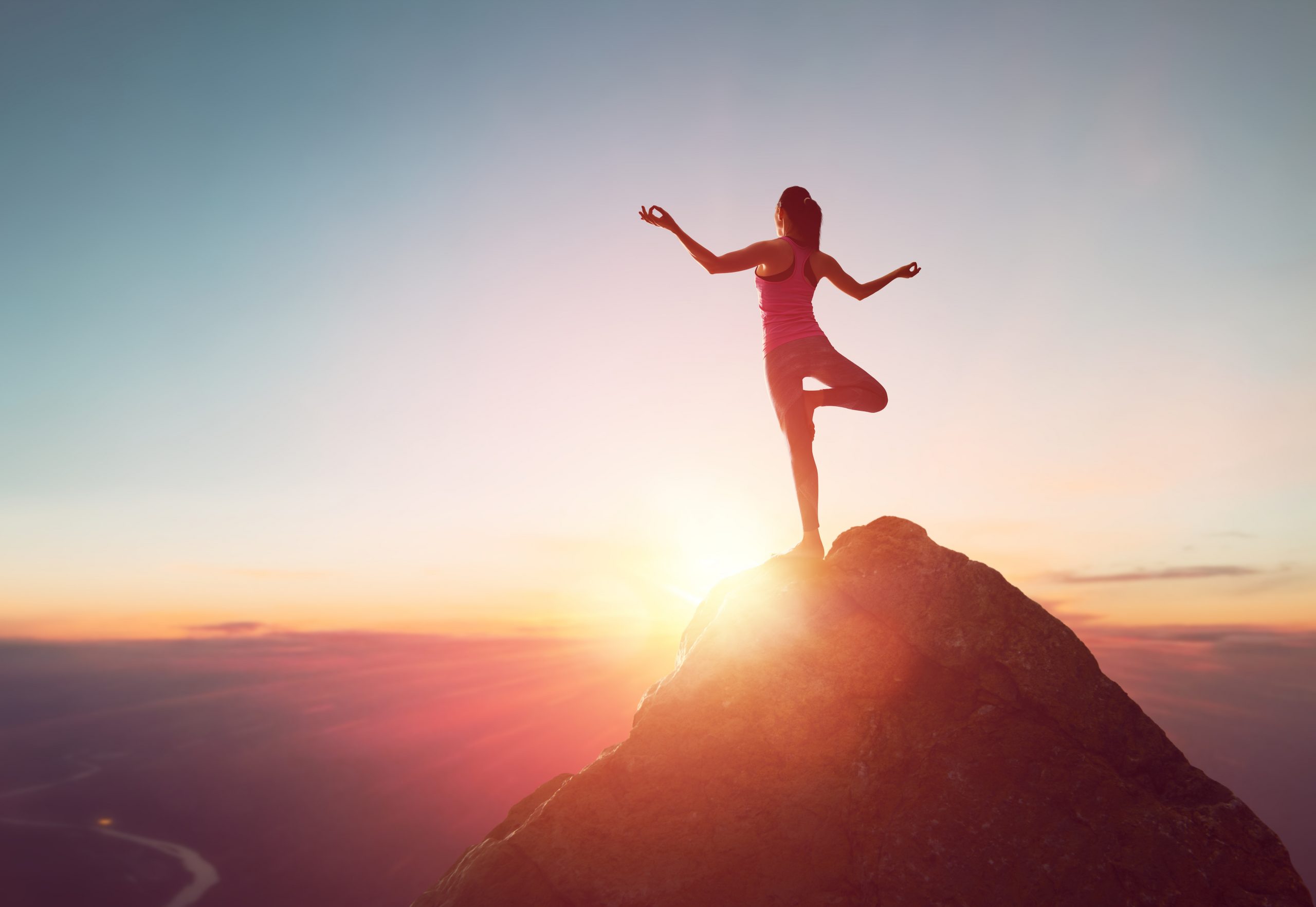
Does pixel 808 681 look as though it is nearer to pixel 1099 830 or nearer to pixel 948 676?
pixel 948 676

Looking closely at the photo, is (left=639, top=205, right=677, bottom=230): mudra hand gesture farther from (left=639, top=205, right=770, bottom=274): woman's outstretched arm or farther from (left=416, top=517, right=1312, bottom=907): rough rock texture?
(left=416, top=517, right=1312, bottom=907): rough rock texture

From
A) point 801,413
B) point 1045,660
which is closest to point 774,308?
point 801,413

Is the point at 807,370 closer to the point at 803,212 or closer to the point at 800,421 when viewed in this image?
the point at 800,421

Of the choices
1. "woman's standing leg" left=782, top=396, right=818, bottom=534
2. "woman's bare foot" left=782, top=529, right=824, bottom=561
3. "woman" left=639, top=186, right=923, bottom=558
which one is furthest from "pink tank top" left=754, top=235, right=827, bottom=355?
"woman's bare foot" left=782, top=529, right=824, bottom=561

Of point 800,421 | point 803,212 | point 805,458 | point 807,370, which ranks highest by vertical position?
point 803,212

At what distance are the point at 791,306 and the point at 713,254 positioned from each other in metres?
1.06

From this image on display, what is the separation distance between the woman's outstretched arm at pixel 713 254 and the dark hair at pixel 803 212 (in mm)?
452

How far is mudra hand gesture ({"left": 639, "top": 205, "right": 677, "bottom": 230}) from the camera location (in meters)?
5.91

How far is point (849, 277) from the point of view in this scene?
695 cm

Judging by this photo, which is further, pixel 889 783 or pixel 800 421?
pixel 800 421

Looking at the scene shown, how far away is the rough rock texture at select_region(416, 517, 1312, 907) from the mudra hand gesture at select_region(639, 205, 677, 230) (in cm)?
362

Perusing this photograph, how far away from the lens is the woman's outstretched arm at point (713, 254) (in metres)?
5.94

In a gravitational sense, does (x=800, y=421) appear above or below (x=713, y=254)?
below

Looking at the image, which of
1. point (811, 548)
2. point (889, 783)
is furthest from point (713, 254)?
point (889, 783)
